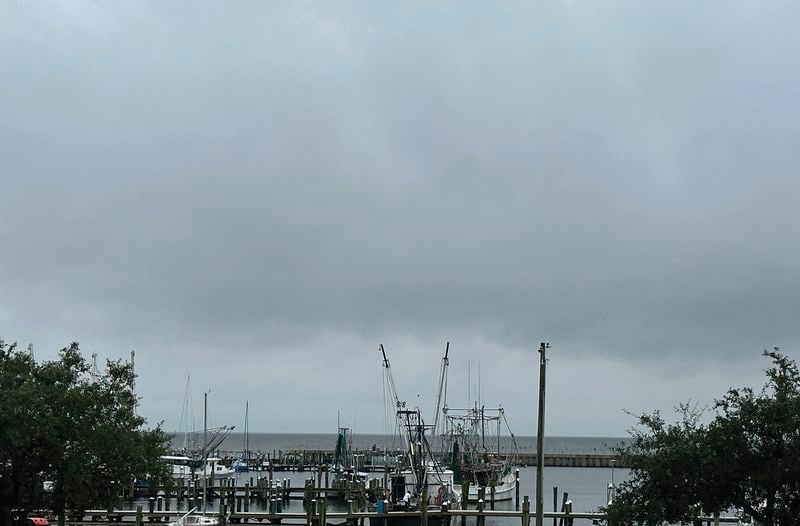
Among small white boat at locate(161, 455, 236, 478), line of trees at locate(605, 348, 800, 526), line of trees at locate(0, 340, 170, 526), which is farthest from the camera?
small white boat at locate(161, 455, 236, 478)

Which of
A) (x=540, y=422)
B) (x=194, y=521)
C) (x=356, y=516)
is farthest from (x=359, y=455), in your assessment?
(x=540, y=422)

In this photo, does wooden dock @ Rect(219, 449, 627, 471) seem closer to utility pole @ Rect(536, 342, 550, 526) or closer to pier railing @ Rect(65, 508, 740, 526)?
pier railing @ Rect(65, 508, 740, 526)

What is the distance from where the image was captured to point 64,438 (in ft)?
121

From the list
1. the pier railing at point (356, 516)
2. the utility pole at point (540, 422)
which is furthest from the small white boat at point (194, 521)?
the utility pole at point (540, 422)

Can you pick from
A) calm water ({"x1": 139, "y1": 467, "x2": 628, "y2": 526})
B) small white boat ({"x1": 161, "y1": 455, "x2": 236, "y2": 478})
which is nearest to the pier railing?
calm water ({"x1": 139, "y1": 467, "x2": 628, "y2": 526})

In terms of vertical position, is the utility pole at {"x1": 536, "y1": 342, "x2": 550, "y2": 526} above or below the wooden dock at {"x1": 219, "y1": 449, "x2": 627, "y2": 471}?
Result: above

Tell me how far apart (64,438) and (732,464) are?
75.7 ft

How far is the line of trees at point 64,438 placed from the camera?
35.9 m

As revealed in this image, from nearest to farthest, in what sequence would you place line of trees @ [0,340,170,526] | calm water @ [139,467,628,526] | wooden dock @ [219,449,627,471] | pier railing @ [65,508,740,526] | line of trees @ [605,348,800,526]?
line of trees @ [605,348,800,526] → line of trees @ [0,340,170,526] → pier railing @ [65,508,740,526] → calm water @ [139,467,628,526] → wooden dock @ [219,449,627,471]

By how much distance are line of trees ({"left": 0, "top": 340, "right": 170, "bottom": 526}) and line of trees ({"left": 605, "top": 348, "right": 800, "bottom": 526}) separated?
1912 cm

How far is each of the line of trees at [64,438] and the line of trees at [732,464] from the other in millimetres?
19125

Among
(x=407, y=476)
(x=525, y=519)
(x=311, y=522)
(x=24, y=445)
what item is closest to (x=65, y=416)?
(x=24, y=445)

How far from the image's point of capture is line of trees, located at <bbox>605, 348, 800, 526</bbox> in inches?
1120

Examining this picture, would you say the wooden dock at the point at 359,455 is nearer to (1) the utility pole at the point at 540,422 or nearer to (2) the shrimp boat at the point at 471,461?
(2) the shrimp boat at the point at 471,461
